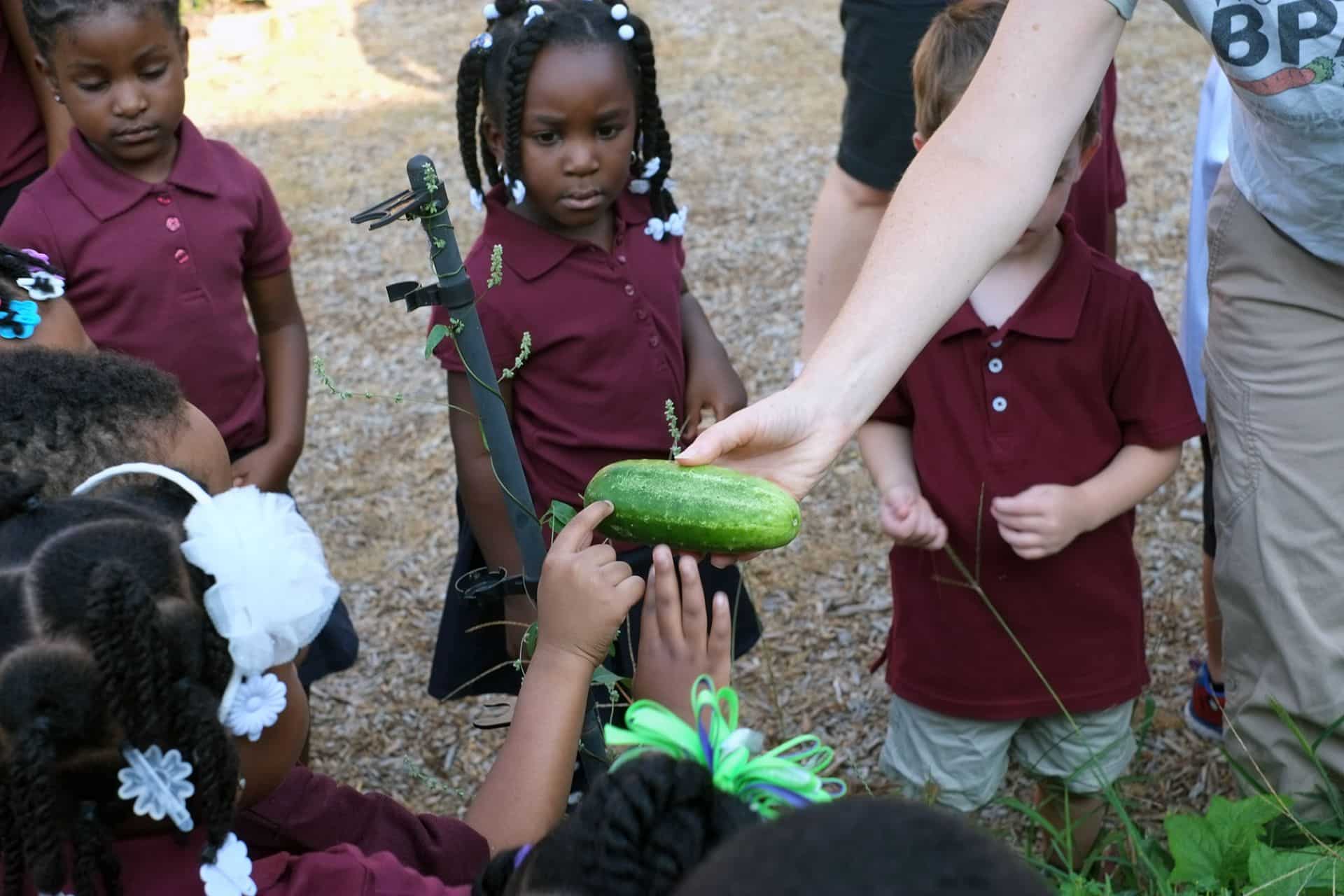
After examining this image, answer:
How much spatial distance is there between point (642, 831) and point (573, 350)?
1897mm

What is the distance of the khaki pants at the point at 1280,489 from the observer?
2.83 metres

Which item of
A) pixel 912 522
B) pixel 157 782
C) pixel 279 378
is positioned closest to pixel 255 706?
pixel 157 782

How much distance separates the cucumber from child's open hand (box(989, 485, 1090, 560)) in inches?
33.3

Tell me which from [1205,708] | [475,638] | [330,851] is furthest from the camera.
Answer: [1205,708]

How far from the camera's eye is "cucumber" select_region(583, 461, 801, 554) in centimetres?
239

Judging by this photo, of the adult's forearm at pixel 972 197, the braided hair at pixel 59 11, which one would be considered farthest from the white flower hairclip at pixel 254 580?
the braided hair at pixel 59 11

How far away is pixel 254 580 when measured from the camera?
1.83 m

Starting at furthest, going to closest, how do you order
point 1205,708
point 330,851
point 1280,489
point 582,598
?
point 1205,708 → point 1280,489 → point 582,598 → point 330,851

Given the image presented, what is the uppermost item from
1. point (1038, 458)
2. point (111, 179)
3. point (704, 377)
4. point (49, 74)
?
point (49, 74)

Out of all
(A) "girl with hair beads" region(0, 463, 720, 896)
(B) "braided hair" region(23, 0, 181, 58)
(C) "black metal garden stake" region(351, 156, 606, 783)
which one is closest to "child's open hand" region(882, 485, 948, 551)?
(C) "black metal garden stake" region(351, 156, 606, 783)

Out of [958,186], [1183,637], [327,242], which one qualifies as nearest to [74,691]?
[958,186]

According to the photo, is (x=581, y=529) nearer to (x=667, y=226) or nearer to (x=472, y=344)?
(x=472, y=344)

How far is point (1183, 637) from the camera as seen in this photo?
15.3ft

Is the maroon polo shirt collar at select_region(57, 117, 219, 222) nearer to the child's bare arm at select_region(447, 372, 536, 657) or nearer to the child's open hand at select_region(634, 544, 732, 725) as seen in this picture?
the child's bare arm at select_region(447, 372, 536, 657)
